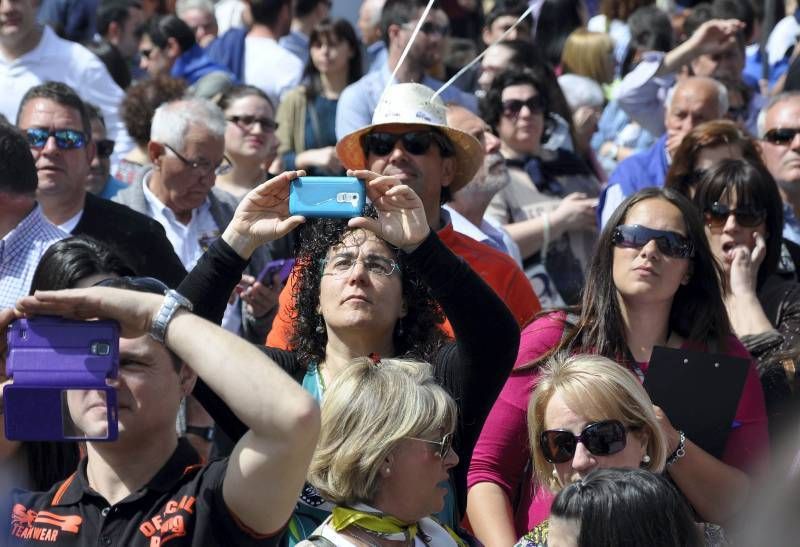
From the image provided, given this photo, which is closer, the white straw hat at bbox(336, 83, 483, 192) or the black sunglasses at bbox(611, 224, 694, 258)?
the black sunglasses at bbox(611, 224, 694, 258)

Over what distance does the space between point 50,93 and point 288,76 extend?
396 cm

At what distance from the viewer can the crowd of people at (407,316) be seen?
3146mm

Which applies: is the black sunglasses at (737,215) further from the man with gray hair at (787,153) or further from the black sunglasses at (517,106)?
the black sunglasses at (517,106)

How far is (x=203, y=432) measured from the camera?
5.87 metres

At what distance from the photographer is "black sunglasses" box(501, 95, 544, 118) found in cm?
738

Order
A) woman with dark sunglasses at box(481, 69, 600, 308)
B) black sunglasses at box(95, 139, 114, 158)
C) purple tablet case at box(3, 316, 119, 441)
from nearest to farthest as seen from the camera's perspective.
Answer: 1. purple tablet case at box(3, 316, 119, 441)
2. woman with dark sunglasses at box(481, 69, 600, 308)
3. black sunglasses at box(95, 139, 114, 158)

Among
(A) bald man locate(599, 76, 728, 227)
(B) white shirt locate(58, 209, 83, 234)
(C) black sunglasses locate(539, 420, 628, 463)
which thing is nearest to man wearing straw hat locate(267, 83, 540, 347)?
(B) white shirt locate(58, 209, 83, 234)

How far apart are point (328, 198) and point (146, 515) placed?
92cm

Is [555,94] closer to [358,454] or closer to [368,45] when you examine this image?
[368,45]

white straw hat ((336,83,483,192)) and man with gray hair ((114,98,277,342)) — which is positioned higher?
white straw hat ((336,83,483,192))

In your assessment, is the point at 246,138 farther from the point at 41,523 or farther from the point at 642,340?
the point at 41,523

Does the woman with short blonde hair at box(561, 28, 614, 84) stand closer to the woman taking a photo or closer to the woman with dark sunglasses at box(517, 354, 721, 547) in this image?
the woman taking a photo

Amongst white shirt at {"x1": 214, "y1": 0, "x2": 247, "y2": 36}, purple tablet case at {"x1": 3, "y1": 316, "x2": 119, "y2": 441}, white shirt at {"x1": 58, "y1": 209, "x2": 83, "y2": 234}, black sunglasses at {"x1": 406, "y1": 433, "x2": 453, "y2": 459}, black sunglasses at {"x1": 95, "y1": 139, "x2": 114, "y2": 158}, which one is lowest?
white shirt at {"x1": 214, "y1": 0, "x2": 247, "y2": 36}

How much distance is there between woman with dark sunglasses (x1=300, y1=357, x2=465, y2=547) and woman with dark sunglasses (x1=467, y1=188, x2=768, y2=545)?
2.42 feet
